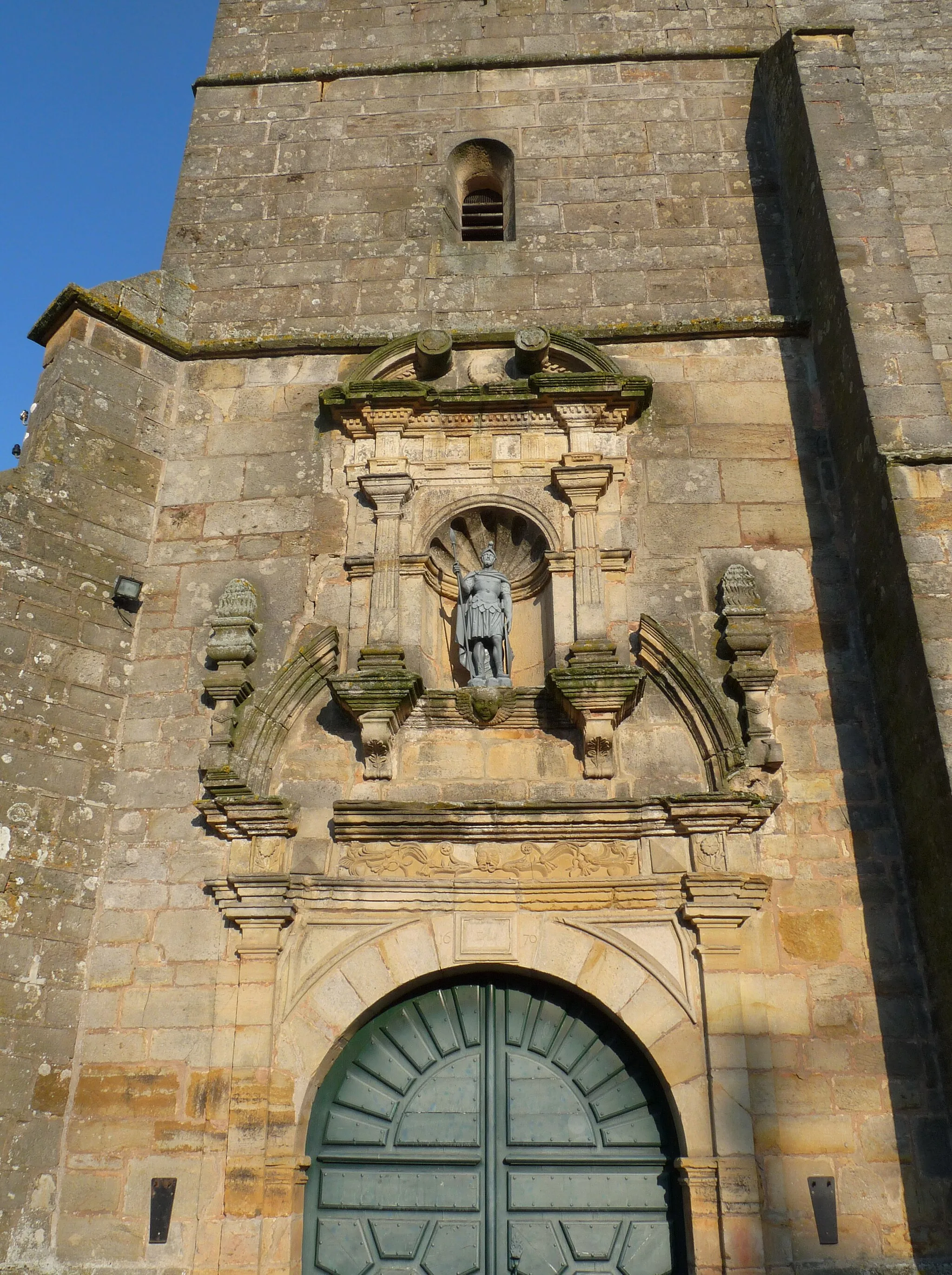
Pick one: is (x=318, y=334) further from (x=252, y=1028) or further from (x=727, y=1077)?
(x=727, y=1077)

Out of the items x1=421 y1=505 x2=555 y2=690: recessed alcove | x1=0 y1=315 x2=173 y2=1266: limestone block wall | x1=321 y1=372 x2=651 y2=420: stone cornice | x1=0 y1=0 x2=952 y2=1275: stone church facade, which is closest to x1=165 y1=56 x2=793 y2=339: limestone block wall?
x1=0 y1=0 x2=952 y2=1275: stone church facade

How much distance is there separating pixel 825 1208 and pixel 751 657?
2532 millimetres

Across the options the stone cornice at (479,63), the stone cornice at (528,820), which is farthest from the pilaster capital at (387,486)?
the stone cornice at (479,63)

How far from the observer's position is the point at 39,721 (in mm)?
5840

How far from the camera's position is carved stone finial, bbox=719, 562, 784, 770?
5.82 m

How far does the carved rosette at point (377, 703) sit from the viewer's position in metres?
5.85

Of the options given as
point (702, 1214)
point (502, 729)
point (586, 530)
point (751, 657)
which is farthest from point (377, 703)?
point (702, 1214)

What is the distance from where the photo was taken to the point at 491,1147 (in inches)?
210

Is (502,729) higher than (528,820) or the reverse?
higher

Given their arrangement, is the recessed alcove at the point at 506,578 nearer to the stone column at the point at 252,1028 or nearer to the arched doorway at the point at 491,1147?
the stone column at the point at 252,1028

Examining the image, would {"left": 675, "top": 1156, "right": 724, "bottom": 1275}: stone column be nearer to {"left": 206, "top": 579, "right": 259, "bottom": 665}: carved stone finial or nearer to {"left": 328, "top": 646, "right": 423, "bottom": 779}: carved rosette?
{"left": 328, "top": 646, "right": 423, "bottom": 779}: carved rosette

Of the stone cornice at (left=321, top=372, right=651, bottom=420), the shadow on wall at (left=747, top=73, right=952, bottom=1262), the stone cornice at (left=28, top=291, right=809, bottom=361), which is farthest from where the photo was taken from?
the stone cornice at (left=28, top=291, right=809, bottom=361)

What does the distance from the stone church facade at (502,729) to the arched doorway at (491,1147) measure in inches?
0.8

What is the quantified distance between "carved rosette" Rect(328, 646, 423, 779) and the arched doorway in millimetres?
1142
